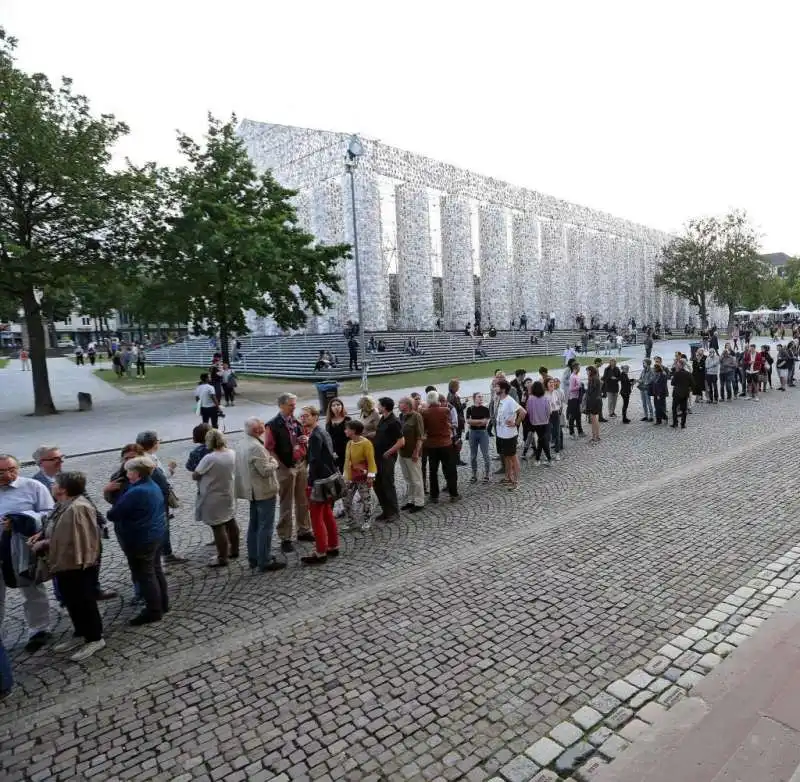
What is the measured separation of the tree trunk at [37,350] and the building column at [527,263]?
126 ft

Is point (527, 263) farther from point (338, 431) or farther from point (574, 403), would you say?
point (338, 431)

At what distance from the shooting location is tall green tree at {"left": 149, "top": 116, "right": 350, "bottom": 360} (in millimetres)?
20562

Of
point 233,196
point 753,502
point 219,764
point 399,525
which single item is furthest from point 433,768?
point 233,196

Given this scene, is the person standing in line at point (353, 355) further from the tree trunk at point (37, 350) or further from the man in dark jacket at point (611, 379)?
the man in dark jacket at point (611, 379)

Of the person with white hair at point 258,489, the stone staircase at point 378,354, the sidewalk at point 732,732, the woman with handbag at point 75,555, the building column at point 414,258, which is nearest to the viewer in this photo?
the sidewalk at point 732,732

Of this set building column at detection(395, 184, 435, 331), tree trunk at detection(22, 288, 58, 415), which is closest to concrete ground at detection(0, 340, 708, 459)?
tree trunk at detection(22, 288, 58, 415)

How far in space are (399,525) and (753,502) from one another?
189 inches

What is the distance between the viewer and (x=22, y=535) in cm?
444

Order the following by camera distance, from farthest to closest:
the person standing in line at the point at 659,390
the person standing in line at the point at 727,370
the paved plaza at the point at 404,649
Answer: the person standing in line at the point at 727,370 → the person standing in line at the point at 659,390 → the paved plaza at the point at 404,649

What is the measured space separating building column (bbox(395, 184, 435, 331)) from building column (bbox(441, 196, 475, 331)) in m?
2.36

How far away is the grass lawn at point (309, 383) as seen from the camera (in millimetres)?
23062

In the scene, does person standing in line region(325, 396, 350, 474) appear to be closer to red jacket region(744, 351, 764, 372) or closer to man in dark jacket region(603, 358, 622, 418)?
man in dark jacket region(603, 358, 622, 418)

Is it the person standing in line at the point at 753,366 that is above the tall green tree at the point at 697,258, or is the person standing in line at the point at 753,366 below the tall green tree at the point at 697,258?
below

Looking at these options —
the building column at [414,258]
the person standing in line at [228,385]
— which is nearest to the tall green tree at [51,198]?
the person standing in line at [228,385]
